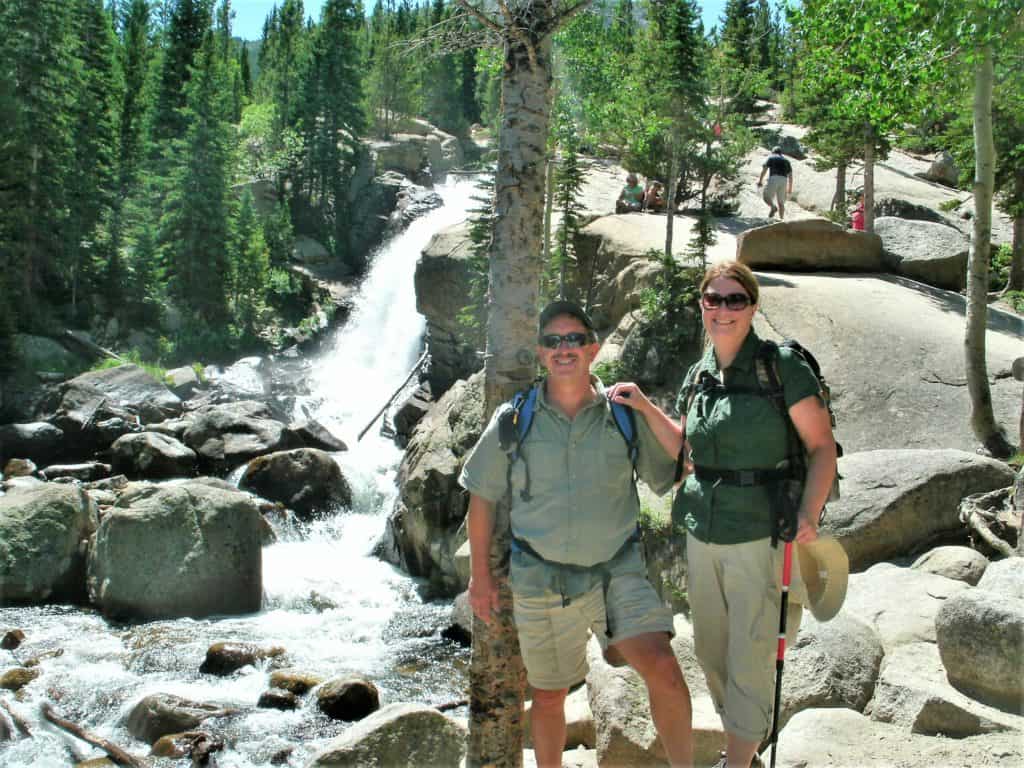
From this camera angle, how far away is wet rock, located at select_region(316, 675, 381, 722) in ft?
31.3

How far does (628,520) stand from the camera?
13.5ft

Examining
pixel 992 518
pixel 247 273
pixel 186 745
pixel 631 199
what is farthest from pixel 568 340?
pixel 247 273

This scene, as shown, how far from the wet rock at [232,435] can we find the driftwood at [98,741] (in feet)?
41.4

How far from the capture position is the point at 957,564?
25.4 ft

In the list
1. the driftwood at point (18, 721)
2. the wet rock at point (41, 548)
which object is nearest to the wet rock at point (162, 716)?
the driftwood at point (18, 721)

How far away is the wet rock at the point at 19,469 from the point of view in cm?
2033

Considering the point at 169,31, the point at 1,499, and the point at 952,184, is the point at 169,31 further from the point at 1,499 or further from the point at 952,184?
the point at 1,499

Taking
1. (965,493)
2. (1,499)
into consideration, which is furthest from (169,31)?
(965,493)

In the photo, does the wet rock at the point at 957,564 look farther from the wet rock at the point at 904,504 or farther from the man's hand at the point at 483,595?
the man's hand at the point at 483,595

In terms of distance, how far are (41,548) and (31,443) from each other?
1038 centimetres

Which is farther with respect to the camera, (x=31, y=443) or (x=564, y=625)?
(x=31, y=443)

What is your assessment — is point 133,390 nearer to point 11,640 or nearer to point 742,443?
point 11,640

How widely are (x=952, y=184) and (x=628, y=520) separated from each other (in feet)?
131

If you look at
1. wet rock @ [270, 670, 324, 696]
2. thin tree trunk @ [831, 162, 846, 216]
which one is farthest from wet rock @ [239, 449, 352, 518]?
thin tree trunk @ [831, 162, 846, 216]
